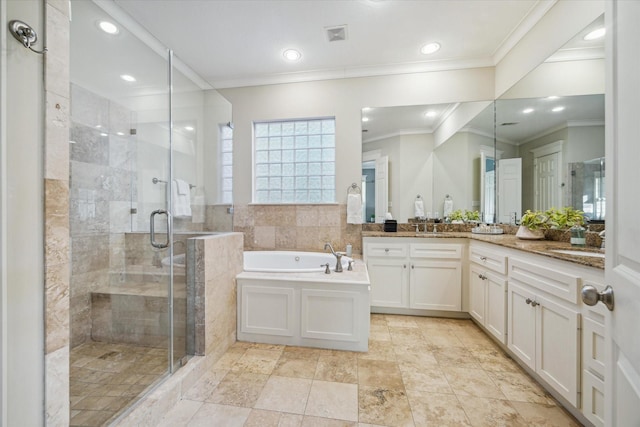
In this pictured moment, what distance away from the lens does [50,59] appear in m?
0.75

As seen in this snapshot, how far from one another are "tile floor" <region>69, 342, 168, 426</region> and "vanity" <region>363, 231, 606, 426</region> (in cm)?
195

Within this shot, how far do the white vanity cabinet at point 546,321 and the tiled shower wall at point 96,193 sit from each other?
2828mm

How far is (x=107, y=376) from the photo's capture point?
1.44m

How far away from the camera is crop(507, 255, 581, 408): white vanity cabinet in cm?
128

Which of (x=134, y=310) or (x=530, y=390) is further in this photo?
(x=134, y=310)

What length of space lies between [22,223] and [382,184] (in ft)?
9.28

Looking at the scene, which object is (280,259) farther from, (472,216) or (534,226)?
(534,226)

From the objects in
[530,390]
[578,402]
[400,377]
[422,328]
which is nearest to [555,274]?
[578,402]

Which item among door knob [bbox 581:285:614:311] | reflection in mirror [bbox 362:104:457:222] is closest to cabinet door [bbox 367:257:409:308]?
reflection in mirror [bbox 362:104:457:222]

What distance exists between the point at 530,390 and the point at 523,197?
1.64 meters

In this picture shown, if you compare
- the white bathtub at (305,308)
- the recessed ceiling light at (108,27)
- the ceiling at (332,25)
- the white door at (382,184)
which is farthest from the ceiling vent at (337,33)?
the white bathtub at (305,308)

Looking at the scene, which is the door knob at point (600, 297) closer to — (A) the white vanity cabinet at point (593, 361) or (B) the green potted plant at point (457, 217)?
(A) the white vanity cabinet at point (593, 361)

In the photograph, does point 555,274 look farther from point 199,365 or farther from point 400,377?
point 199,365

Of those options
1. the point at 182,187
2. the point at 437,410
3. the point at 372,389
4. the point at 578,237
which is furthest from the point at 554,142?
the point at 182,187
